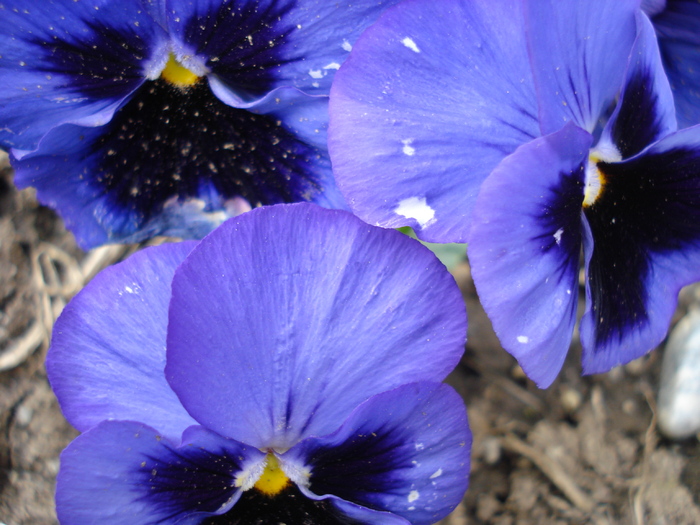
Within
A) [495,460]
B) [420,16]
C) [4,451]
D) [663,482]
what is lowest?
[663,482]

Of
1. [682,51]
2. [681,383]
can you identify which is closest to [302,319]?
[682,51]

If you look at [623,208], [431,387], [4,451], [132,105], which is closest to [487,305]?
[431,387]

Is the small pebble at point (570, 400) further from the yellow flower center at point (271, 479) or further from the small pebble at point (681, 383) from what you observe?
the yellow flower center at point (271, 479)

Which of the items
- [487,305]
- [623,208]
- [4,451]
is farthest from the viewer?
[4,451]

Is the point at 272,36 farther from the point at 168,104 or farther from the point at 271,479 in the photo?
the point at 271,479

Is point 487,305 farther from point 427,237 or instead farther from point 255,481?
point 255,481

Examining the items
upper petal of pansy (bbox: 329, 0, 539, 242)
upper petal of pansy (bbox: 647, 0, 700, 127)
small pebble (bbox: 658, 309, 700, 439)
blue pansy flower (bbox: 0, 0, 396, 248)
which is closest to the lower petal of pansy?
blue pansy flower (bbox: 0, 0, 396, 248)
